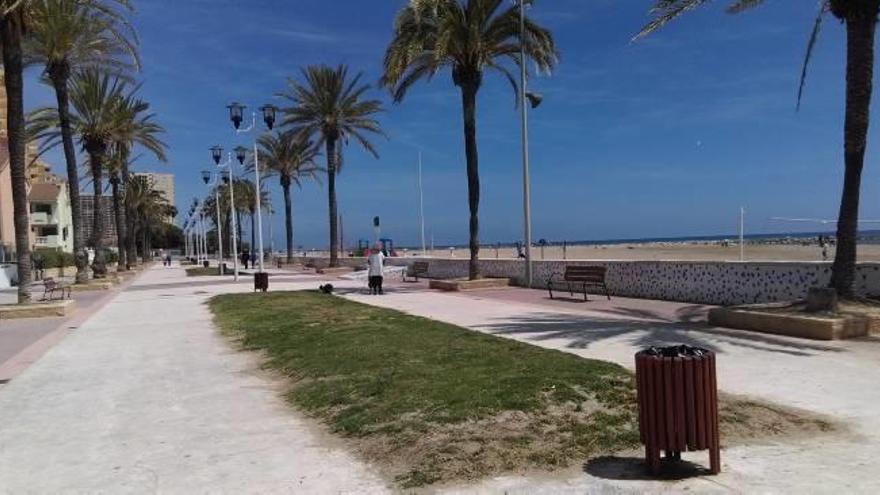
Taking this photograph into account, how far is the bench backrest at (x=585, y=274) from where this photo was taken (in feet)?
59.7

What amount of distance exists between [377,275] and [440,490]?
18.3 meters

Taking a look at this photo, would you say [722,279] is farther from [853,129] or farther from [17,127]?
[17,127]

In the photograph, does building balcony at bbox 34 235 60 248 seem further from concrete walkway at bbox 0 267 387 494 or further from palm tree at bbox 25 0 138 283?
concrete walkway at bbox 0 267 387 494

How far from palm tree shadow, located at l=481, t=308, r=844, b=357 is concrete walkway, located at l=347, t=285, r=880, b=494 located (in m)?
0.01

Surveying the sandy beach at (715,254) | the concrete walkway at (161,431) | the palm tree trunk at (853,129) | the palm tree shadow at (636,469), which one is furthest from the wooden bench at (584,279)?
the palm tree shadow at (636,469)

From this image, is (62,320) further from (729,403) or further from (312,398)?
(729,403)

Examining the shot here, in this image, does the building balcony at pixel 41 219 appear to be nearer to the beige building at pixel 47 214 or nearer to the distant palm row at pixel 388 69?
the beige building at pixel 47 214

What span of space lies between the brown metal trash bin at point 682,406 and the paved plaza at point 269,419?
223 mm

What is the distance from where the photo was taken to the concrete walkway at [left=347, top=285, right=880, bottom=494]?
4938 millimetres

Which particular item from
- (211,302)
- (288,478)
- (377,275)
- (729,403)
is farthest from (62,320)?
(729,403)

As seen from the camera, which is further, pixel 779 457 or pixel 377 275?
pixel 377 275

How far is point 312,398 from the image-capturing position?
827 centimetres

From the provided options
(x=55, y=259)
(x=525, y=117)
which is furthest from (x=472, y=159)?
(x=55, y=259)

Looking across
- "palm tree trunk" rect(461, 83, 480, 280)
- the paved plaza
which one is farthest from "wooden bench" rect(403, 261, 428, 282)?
the paved plaza
